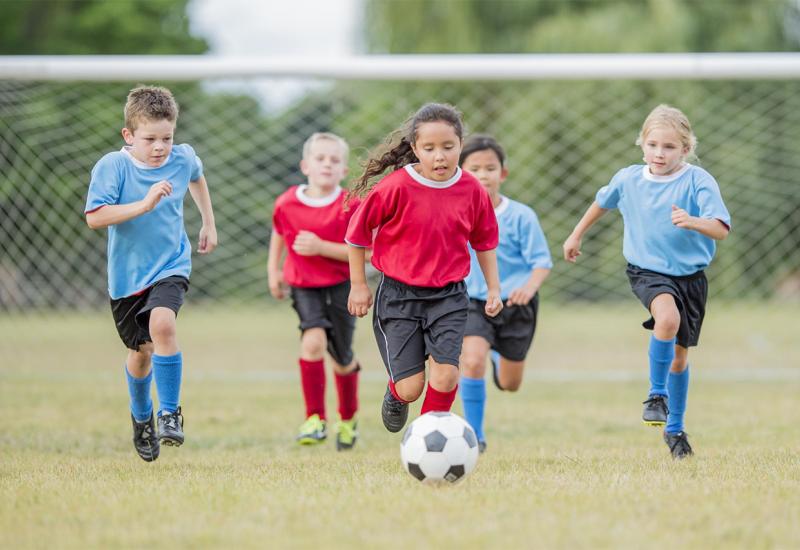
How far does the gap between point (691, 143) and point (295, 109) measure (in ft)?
29.9

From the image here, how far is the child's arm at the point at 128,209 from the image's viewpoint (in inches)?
201

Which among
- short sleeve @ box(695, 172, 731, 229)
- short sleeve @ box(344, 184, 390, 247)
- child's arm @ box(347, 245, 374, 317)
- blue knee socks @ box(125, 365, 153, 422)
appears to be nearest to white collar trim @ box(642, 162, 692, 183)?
short sleeve @ box(695, 172, 731, 229)

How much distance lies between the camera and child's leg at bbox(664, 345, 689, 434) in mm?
5758

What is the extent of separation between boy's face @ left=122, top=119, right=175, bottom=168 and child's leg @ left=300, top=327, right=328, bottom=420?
1.61 meters

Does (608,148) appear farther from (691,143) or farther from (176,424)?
(176,424)

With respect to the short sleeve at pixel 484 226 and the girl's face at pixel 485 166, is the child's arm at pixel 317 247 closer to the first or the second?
the girl's face at pixel 485 166

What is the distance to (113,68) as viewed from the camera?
376 inches

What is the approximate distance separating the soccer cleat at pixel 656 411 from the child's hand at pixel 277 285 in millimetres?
2388

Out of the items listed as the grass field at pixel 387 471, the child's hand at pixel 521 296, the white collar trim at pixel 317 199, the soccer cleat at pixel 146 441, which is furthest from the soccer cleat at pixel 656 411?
the soccer cleat at pixel 146 441

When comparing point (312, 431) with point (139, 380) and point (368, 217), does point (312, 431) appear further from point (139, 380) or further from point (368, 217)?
point (368, 217)

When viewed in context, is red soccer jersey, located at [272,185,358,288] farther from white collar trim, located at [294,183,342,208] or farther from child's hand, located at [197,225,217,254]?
child's hand, located at [197,225,217,254]

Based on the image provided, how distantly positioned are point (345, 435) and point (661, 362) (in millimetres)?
1985

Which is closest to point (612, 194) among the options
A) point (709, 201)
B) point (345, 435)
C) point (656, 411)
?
point (709, 201)

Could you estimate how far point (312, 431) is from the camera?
6.47 m
